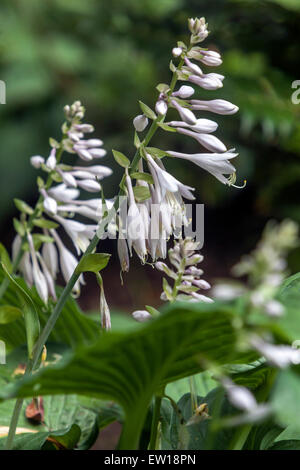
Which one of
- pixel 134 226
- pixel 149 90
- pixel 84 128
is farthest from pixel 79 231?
pixel 149 90

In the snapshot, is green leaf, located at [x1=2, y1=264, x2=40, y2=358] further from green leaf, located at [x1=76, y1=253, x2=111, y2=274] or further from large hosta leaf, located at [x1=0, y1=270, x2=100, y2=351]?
large hosta leaf, located at [x1=0, y1=270, x2=100, y2=351]

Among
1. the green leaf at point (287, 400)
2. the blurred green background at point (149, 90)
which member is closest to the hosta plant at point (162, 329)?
the green leaf at point (287, 400)

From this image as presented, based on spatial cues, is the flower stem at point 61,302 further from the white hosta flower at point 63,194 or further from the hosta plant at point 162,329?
the white hosta flower at point 63,194

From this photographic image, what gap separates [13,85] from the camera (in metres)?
3.27

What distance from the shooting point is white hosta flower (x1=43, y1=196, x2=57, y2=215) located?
893mm

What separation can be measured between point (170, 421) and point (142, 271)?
2.48 m

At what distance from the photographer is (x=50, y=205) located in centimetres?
90

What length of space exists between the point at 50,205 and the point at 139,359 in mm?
396

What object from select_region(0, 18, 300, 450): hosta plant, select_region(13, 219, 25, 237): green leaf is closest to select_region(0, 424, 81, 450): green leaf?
select_region(0, 18, 300, 450): hosta plant

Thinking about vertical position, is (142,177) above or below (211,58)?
below

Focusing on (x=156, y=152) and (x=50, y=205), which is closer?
(x=156, y=152)

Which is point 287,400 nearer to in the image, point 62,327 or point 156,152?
point 156,152
